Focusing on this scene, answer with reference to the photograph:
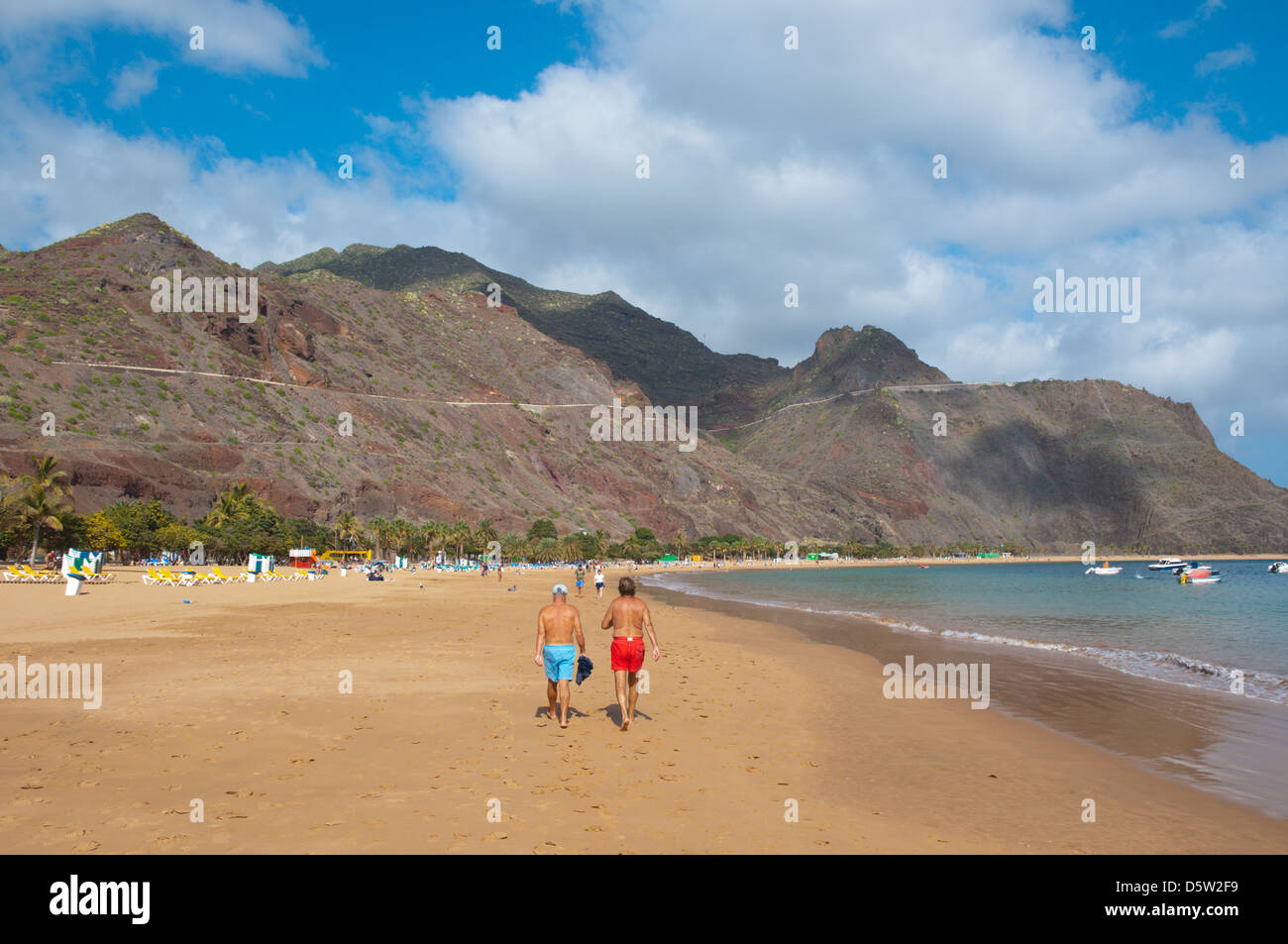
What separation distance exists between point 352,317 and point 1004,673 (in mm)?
153691

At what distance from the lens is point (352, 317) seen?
15125 centimetres

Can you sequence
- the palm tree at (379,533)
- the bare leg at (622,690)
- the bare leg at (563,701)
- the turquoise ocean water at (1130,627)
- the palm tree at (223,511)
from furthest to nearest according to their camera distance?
the palm tree at (379,533) → the palm tree at (223,511) → the turquoise ocean water at (1130,627) → the bare leg at (622,690) → the bare leg at (563,701)

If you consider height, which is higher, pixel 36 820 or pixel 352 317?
pixel 352 317

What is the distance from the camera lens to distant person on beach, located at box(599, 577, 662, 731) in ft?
33.7

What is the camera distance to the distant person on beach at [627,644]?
10.3 m

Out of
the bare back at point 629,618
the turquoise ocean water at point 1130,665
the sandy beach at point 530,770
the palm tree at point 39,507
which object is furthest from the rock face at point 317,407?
the bare back at point 629,618

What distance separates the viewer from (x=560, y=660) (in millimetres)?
10188

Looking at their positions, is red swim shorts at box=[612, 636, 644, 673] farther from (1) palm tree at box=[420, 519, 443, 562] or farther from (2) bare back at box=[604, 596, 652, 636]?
(1) palm tree at box=[420, 519, 443, 562]

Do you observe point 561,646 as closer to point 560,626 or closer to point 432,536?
point 560,626

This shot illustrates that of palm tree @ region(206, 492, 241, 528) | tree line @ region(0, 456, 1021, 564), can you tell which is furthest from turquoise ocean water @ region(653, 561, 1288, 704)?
palm tree @ region(206, 492, 241, 528)

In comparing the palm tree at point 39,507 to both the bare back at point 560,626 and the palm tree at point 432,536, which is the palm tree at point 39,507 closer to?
the palm tree at point 432,536

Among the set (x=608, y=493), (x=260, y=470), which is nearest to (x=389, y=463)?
(x=260, y=470)

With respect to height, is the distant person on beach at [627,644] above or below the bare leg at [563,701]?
above
